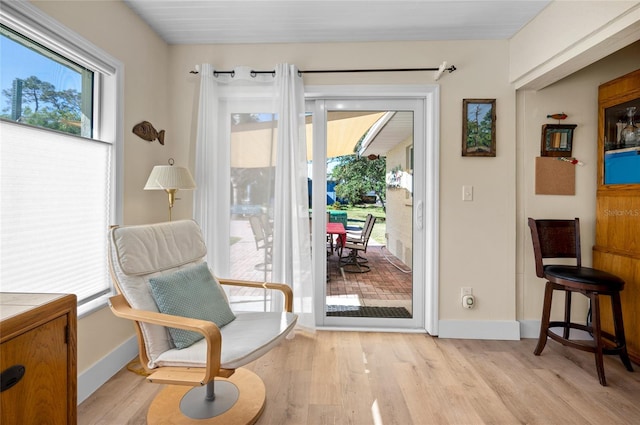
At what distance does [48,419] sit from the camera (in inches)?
38.9

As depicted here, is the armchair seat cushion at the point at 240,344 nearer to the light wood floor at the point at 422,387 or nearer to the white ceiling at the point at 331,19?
the light wood floor at the point at 422,387

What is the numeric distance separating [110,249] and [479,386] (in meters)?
2.32

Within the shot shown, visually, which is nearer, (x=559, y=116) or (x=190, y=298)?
(x=190, y=298)

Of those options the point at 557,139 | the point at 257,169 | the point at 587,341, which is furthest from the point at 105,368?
the point at 557,139

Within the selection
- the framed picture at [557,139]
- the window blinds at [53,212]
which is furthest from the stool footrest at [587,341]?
the window blinds at [53,212]

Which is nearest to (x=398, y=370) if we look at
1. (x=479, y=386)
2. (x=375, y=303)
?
(x=479, y=386)

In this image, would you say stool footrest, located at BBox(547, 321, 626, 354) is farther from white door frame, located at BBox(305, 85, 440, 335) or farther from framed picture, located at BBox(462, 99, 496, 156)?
framed picture, located at BBox(462, 99, 496, 156)

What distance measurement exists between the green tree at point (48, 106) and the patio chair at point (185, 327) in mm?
724

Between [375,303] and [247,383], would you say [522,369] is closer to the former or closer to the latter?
[375,303]

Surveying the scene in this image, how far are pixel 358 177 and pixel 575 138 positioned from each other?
184 cm

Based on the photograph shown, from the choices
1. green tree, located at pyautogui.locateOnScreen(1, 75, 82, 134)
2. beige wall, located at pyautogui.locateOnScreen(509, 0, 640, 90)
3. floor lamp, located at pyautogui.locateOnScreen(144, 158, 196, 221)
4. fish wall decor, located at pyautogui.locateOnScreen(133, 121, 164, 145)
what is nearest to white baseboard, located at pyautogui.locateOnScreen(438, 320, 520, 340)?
beige wall, located at pyautogui.locateOnScreen(509, 0, 640, 90)

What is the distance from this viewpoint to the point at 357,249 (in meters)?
2.96

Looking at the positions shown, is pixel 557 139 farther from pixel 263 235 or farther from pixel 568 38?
pixel 263 235

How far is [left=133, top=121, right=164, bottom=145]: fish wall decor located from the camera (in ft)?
7.73
